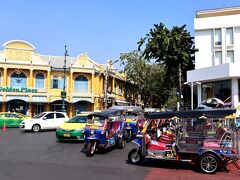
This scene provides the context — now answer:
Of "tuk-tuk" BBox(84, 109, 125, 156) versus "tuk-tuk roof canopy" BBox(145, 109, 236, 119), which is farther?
"tuk-tuk" BBox(84, 109, 125, 156)

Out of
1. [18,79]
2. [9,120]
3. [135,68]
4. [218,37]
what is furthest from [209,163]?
[135,68]

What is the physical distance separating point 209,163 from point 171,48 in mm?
23155

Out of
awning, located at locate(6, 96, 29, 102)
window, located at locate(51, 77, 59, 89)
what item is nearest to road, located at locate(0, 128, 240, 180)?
awning, located at locate(6, 96, 29, 102)

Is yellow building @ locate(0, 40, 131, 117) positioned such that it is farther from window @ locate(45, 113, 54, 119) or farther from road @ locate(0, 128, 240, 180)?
road @ locate(0, 128, 240, 180)

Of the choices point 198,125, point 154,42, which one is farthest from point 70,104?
point 198,125

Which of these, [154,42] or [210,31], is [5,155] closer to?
[154,42]

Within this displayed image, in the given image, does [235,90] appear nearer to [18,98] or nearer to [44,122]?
[44,122]

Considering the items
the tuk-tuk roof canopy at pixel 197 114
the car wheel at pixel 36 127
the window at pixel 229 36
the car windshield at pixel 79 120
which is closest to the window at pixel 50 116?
the car wheel at pixel 36 127

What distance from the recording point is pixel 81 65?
44.8 meters

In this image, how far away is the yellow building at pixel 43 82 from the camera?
137ft

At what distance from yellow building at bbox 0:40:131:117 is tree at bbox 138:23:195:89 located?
31.5 feet

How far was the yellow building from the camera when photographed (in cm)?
4191

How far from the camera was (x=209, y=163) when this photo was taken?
33.7ft

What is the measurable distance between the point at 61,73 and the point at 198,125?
35200 millimetres
